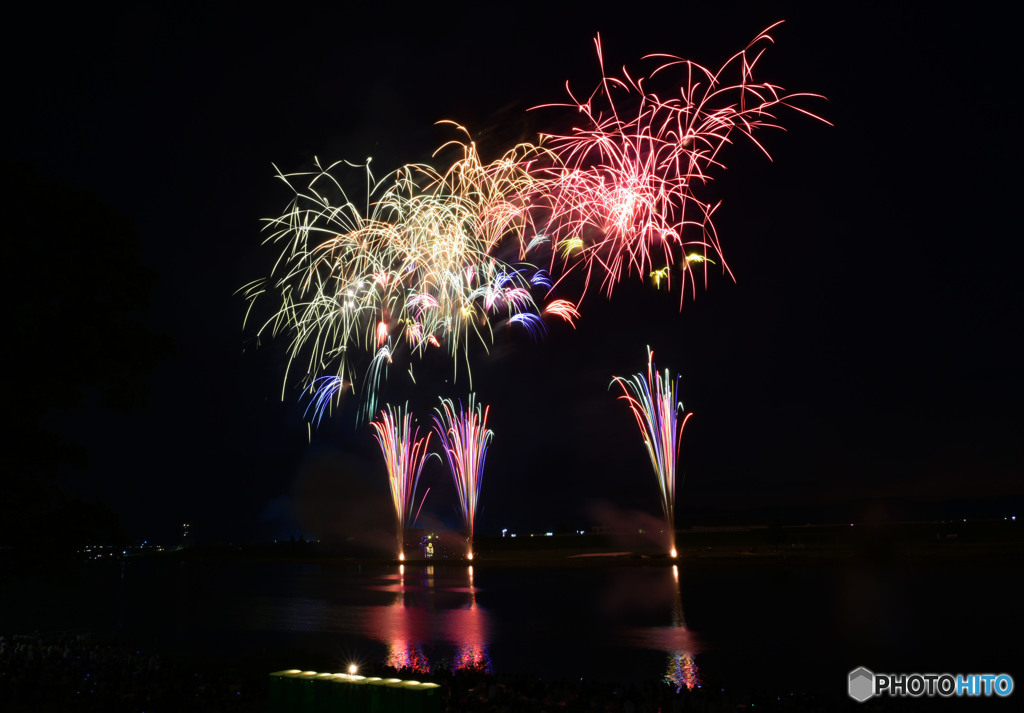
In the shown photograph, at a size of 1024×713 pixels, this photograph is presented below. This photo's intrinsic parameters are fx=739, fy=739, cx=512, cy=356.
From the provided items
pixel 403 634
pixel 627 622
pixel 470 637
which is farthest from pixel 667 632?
pixel 403 634

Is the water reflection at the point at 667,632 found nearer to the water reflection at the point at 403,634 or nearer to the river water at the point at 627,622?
the river water at the point at 627,622

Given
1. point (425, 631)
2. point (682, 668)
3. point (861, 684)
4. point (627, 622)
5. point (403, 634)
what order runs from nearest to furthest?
point (861, 684) < point (682, 668) < point (403, 634) < point (425, 631) < point (627, 622)

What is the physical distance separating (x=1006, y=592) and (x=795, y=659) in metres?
14.7

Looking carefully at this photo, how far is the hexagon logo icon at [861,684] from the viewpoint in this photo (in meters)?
11.5

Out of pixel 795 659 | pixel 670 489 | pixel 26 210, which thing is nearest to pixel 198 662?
pixel 26 210

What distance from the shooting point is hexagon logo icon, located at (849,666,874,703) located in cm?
1149

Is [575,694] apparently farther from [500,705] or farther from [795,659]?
[795,659]

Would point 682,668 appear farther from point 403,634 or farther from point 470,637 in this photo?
point 403,634

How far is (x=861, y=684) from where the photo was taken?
41.0ft

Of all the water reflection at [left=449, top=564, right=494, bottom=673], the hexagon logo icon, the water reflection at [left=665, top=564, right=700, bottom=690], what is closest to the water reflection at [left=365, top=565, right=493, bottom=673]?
the water reflection at [left=449, top=564, right=494, bottom=673]

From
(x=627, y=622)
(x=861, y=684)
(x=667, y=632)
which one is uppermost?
(x=861, y=684)

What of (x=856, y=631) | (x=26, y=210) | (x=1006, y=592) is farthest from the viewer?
(x=1006, y=592)

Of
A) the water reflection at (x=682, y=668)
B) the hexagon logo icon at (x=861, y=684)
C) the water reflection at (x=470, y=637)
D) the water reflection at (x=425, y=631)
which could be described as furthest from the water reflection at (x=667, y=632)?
the water reflection at (x=425, y=631)

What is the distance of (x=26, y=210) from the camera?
12.0 metres
